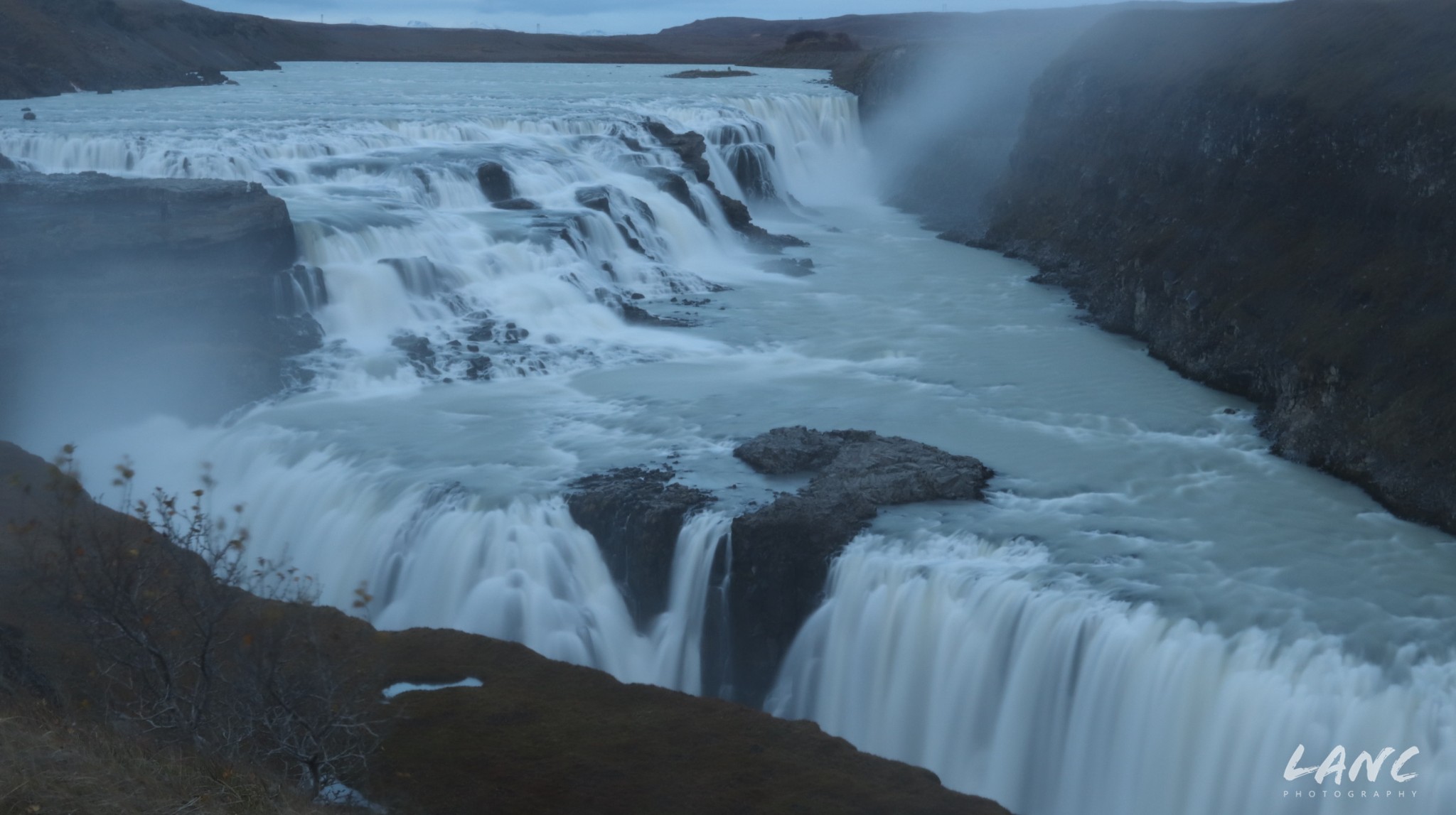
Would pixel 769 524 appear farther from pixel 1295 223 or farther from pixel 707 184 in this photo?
pixel 707 184

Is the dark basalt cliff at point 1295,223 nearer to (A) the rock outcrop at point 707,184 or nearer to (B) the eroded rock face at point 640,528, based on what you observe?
(A) the rock outcrop at point 707,184

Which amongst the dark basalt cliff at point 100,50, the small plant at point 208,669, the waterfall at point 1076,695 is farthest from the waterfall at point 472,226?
the dark basalt cliff at point 100,50

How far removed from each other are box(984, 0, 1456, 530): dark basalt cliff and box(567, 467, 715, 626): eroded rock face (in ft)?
28.2

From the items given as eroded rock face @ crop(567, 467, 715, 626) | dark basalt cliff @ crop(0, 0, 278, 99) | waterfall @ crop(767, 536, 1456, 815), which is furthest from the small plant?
dark basalt cliff @ crop(0, 0, 278, 99)

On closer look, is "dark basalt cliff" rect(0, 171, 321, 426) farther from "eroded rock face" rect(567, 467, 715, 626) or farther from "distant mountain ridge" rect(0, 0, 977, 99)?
"distant mountain ridge" rect(0, 0, 977, 99)

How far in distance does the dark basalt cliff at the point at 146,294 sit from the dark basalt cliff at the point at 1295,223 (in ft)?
50.4

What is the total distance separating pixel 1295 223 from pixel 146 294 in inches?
744

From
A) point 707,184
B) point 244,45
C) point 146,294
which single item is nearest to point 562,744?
point 146,294

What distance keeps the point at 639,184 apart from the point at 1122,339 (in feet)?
48.1

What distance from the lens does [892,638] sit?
13234mm

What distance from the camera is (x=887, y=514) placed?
15.0 metres

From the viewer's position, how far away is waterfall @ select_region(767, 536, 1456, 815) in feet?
35.9

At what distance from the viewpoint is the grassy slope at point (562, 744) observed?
958cm

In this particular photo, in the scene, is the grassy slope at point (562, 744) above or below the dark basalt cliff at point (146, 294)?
below
